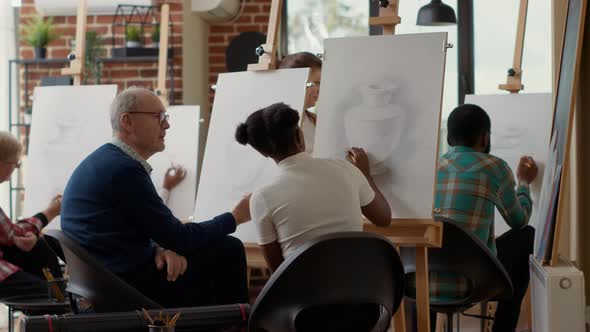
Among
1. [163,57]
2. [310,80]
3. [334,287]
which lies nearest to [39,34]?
[163,57]

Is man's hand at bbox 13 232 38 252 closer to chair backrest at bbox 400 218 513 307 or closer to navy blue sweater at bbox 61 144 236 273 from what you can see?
navy blue sweater at bbox 61 144 236 273

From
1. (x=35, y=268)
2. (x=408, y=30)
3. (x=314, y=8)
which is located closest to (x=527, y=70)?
(x=408, y=30)

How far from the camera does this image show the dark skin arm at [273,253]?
287 centimetres

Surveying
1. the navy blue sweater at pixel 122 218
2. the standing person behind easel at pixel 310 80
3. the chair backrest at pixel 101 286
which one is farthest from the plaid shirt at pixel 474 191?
the chair backrest at pixel 101 286

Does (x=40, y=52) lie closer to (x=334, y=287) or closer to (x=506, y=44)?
(x=506, y=44)

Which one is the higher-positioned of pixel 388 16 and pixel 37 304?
pixel 388 16

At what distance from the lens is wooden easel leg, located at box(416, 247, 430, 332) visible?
10.5 feet

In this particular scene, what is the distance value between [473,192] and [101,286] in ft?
4.96

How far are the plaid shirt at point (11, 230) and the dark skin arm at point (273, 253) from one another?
49.3 inches

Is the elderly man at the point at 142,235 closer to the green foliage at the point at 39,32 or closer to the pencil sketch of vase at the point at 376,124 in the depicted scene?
the pencil sketch of vase at the point at 376,124

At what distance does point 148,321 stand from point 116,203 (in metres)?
0.46

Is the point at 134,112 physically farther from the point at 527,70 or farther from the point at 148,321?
the point at 527,70

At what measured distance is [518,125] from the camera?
4.84 metres

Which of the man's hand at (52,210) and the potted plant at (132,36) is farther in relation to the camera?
the potted plant at (132,36)
